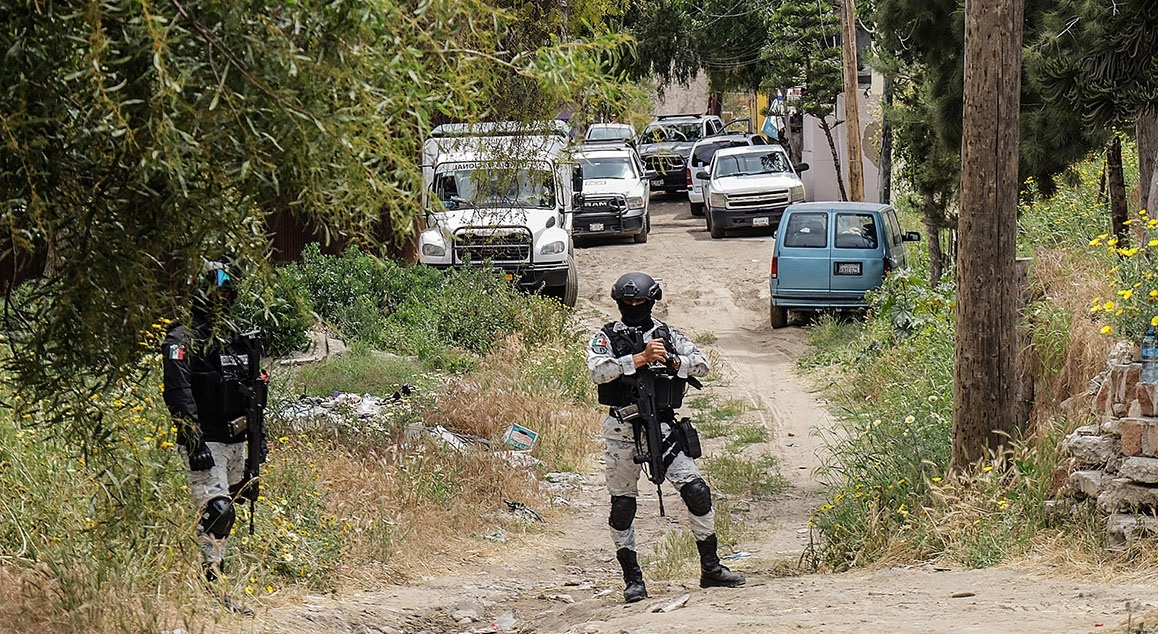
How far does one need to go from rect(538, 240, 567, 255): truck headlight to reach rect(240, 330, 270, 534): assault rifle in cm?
1100

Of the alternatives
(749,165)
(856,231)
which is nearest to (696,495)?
(856,231)

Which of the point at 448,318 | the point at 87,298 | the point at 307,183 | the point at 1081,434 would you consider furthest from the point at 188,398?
the point at 448,318

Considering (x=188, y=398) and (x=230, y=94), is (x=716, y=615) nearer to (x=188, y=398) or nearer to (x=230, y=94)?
(x=188, y=398)

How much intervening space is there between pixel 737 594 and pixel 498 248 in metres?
10.8

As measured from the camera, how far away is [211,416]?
23.0 feet

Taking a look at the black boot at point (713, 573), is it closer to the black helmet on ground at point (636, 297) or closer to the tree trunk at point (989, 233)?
the black helmet on ground at point (636, 297)

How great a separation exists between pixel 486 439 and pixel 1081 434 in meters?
5.80

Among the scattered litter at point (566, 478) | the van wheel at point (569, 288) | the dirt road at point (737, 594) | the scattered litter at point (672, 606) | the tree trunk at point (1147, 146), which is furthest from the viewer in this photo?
the van wheel at point (569, 288)

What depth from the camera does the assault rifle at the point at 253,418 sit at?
23.2 ft

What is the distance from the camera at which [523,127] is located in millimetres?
8625

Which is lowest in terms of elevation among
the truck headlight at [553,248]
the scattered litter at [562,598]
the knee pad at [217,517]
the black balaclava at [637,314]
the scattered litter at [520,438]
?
the scattered litter at [562,598]

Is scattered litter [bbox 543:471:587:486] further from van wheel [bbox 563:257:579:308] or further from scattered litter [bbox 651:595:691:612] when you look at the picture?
van wheel [bbox 563:257:579:308]

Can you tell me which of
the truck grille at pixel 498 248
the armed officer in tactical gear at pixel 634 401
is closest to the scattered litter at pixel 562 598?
the armed officer in tactical gear at pixel 634 401

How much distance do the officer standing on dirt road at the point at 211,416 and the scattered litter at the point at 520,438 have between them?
14.6 feet
